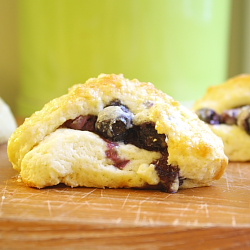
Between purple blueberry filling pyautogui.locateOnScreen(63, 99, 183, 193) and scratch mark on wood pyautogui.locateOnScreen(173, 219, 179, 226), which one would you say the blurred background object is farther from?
scratch mark on wood pyautogui.locateOnScreen(173, 219, 179, 226)

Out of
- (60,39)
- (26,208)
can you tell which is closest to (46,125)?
(26,208)

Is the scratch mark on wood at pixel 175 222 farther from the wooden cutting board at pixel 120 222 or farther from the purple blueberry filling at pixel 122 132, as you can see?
the purple blueberry filling at pixel 122 132

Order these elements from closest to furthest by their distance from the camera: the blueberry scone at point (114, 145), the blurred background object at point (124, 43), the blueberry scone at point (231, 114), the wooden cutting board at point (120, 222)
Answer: the wooden cutting board at point (120, 222) → the blueberry scone at point (114, 145) → the blueberry scone at point (231, 114) → the blurred background object at point (124, 43)

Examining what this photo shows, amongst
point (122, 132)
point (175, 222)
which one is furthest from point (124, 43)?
point (175, 222)

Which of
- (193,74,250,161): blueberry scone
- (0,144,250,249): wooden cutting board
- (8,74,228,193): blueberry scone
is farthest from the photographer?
(193,74,250,161): blueberry scone

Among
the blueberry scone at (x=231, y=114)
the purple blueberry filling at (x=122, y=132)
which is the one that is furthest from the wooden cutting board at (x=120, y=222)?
the blueberry scone at (x=231, y=114)

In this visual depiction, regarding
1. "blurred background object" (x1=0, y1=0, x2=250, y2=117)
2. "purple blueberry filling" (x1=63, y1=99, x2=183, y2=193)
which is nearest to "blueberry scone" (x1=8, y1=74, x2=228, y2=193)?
"purple blueberry filling" (x1=63, y1=99, x2=183, y2=193)

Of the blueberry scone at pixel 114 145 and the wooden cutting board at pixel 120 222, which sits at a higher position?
the blueberry scone at pixel 114 145

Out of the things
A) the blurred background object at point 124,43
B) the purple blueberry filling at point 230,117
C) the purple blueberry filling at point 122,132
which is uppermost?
the blurred background object at point 124,43
